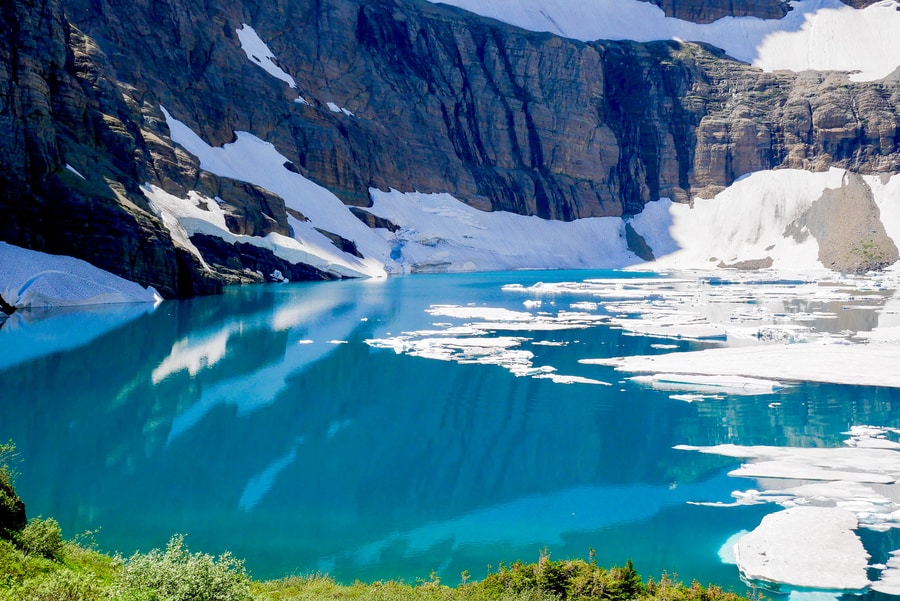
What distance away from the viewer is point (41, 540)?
10.2m

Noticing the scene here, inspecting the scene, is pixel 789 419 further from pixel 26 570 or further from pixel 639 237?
pixel 639 237

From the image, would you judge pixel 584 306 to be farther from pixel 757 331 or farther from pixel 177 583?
pixel 177 583

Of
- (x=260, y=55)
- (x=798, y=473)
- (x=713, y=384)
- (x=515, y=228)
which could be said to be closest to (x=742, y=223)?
(x=515, y=228)

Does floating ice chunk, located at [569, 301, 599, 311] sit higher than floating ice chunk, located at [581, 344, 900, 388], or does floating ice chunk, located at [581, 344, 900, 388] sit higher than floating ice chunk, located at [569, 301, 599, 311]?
floating ice chunk, located at [569, 301, 599, 311]

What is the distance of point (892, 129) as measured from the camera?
4690 inches

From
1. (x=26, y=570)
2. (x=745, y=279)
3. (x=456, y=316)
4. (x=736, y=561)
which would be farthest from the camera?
(x=745, y=279)

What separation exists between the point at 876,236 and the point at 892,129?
2333cm

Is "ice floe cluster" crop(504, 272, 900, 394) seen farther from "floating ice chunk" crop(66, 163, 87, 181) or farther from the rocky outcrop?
the rocky outcrop

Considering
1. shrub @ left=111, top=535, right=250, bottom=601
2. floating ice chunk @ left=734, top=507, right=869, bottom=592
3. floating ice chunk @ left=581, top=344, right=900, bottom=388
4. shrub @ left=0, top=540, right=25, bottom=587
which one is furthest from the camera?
floating ice chunk @ left=581, top=344, right=900, bottom=388

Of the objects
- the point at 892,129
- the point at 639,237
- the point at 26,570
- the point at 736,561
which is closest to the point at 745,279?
the point at 639,237

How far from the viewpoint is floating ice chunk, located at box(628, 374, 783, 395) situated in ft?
84.0

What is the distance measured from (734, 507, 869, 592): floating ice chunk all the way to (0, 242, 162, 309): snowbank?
142ft

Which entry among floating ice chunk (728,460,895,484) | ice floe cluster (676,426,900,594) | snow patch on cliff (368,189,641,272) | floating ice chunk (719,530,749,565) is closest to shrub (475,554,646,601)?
ice floe cluster (676,426,900,594)

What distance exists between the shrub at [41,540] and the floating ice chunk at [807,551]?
909cm
